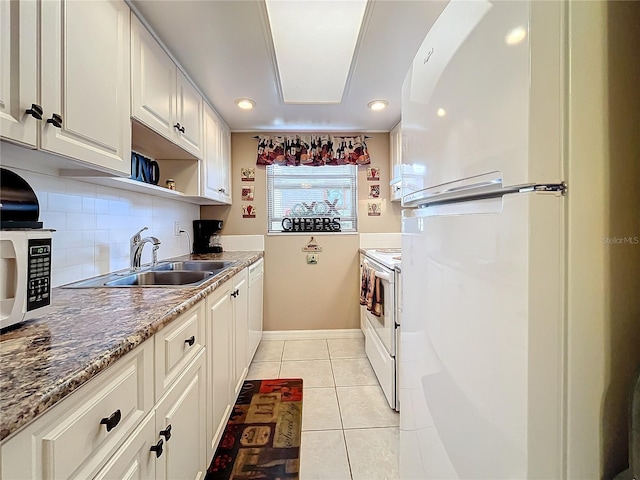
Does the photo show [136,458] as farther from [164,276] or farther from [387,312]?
[387,312]

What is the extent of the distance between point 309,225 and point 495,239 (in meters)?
2.76

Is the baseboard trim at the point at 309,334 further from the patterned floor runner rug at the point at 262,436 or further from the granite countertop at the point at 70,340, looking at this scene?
the granite countertop at the point at 70,340

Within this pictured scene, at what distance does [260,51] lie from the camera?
1.73 meters

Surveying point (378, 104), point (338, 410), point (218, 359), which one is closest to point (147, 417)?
point (218, 359)

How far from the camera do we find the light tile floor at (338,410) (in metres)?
1.52

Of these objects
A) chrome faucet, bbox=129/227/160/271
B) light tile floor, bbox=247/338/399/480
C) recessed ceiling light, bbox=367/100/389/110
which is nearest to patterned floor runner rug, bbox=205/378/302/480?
light tile floor, bbox=247/338/399/480

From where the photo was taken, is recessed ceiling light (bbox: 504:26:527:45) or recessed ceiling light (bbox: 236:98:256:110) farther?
recessed ceiling light (bbox: 236:98:256:110)

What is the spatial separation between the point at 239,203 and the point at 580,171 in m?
3.07

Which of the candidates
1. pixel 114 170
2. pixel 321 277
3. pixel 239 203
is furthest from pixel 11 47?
pixel 321 277

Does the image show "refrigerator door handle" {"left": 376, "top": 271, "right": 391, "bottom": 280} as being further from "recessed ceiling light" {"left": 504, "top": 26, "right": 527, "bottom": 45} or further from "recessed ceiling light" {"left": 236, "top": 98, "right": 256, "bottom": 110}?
"recessed ceiling light" {"left": 236, "top": 98, "right": 256, "bottom": 110}

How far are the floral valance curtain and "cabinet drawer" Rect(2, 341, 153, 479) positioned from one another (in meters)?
2.64

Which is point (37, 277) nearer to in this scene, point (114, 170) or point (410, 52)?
point (114, 170)

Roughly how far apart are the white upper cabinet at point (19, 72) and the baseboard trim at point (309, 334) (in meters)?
2.74

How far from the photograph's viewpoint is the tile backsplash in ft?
4.30
